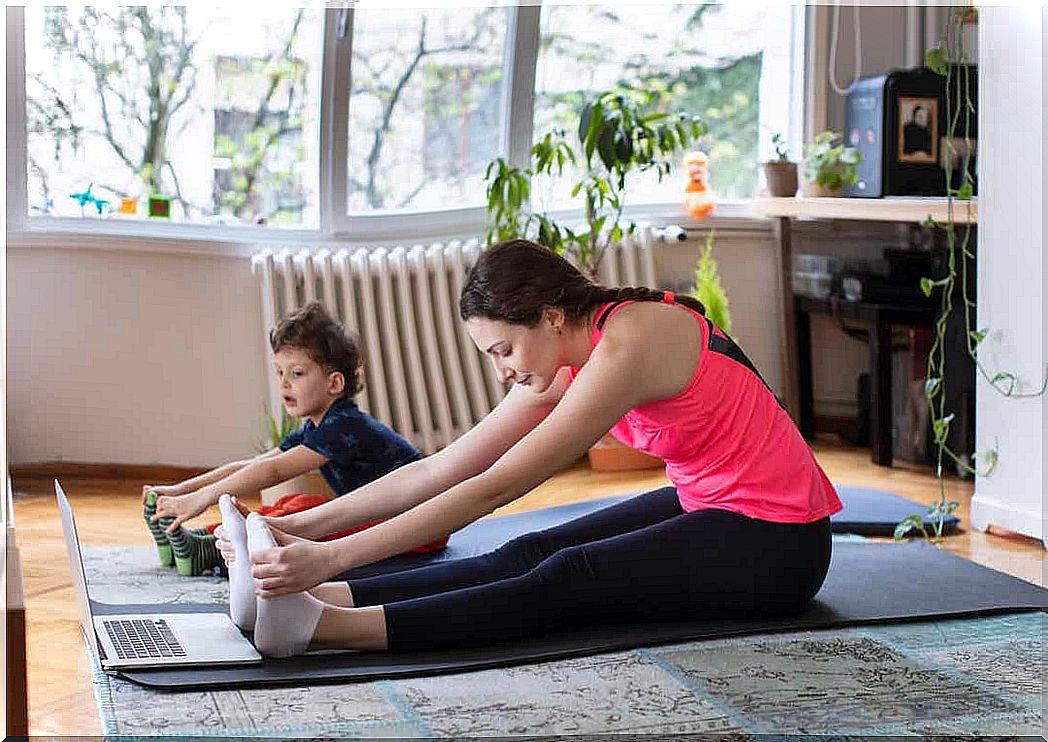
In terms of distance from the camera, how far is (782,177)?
4.80 m

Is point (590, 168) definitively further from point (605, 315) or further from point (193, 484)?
point (605, 315)

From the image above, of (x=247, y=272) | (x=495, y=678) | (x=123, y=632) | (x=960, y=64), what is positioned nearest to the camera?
(x=495, y=678)

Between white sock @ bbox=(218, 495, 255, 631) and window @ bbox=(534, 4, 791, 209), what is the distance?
2.73m

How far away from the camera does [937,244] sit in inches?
191

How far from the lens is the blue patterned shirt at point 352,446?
3197mm

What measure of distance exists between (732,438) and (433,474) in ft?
1.79

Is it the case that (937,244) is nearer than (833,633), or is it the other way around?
(833,633)

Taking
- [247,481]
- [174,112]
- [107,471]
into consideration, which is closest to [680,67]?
[174,112]

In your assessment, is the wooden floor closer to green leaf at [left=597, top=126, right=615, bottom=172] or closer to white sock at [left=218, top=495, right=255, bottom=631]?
white sock at [left=218, top=495, right=255, bottom=631]

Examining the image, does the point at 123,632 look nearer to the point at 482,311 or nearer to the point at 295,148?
the point at 482,311

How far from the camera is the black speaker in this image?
4.69 meters

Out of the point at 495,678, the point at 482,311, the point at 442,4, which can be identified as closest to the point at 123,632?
the point at 495,678

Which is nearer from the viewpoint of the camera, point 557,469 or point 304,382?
point 557,469

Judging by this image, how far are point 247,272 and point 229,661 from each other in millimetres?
2359
